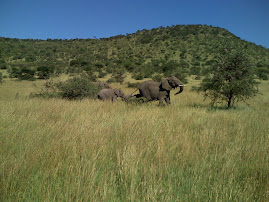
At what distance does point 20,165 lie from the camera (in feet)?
7.28

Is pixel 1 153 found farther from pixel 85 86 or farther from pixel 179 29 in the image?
pixel 179 29

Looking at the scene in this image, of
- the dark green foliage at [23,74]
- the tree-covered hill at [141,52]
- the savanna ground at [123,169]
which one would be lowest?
the savanna ground at [123,169]

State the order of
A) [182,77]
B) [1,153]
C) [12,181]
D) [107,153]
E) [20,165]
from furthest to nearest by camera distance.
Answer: [182,77]
[107,153]
[1,153]
[20,165]
[12,181]

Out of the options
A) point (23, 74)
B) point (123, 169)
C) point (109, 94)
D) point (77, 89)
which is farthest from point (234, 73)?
point (23, 74)

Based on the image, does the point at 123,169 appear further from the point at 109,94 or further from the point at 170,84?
the point at 109,94

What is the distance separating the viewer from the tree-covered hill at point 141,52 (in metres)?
39.5

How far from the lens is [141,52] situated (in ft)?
178

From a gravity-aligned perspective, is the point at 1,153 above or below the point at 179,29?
below

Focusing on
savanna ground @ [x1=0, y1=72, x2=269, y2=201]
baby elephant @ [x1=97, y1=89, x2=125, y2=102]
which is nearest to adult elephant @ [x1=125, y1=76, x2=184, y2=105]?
baby elephant @ [x1=97, y1=89, x2=125, y2=102]

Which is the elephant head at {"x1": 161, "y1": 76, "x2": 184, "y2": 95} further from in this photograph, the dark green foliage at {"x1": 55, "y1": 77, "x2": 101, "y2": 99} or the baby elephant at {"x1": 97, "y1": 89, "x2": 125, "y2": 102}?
the dark green foliage at {"x1": 55, "y1": 77, "x2": 101, "y2": 99}

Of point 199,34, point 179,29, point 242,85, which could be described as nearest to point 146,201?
point 242,85

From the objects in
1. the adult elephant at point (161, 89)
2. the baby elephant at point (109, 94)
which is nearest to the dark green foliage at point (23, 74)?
the baby elephant at point (109, 94)

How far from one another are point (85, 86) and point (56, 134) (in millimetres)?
7911

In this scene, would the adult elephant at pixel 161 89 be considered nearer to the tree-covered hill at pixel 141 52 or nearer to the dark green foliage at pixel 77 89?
the dark green foliage at pixel 77 89
